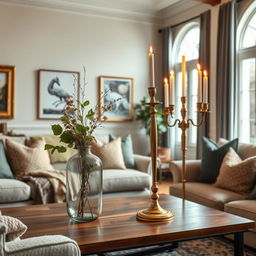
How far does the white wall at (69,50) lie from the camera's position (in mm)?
5383

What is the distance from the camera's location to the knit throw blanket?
3479 mm

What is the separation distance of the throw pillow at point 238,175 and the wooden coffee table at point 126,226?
3.25 ft

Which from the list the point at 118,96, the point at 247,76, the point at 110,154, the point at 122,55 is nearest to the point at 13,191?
the point at 110,154

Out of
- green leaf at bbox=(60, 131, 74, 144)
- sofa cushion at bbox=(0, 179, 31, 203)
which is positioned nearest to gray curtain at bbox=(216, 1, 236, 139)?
sofa cushion at bbox=(0, 179, 31, 203)

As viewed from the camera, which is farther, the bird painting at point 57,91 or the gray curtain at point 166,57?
the gray curtain at point 166,57

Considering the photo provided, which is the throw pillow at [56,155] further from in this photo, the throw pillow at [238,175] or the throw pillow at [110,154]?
the throw pillow at [238,175]

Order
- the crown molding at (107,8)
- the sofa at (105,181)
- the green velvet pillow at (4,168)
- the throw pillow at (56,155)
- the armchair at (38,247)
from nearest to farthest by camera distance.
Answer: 1. the armchair at (38,247)
2. the sofa at (105,181)
3. the green velvet pillow at (4,168)
4. the throw pillow at (56,155)
5. the crown molding at (107,8)

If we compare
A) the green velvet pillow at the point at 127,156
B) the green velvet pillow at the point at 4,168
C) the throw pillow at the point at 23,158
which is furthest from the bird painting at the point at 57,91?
the green velvet pillow at the point at 4,168

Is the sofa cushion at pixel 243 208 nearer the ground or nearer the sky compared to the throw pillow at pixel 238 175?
nearer the ground

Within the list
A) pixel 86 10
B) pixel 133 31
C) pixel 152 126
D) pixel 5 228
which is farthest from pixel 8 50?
pixel 5 228

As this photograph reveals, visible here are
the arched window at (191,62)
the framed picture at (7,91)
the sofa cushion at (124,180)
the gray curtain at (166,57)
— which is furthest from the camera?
the gray curtain at (166,57)

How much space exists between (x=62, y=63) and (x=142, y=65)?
142 centimetres

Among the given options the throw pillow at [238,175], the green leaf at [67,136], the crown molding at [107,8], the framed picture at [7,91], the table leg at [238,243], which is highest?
the crown molding at [107,8]

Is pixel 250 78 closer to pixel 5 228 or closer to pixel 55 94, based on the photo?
pixel 55 94
